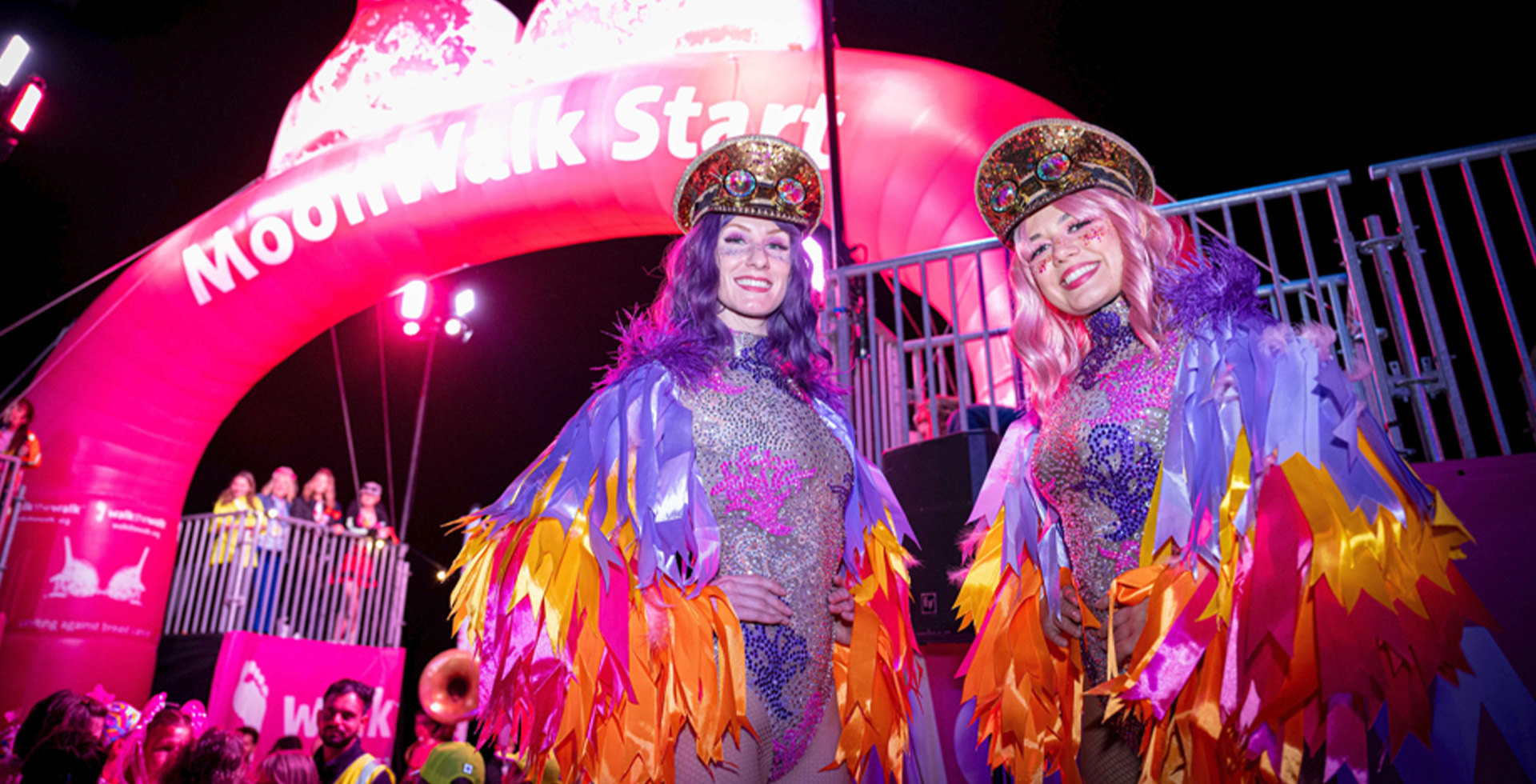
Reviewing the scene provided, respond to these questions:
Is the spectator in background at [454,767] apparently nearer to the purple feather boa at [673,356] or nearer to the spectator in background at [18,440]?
the purple feather boa at [673,356]

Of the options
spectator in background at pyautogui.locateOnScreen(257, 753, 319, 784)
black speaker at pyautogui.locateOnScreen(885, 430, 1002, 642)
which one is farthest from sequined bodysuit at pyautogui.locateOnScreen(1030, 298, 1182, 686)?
spectator in background at pyautogui.locateOnScreen(257, 753, 319, 784)

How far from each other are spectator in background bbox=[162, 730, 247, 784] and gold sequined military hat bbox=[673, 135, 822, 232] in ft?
8.65

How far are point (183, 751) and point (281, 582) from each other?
4.95 meters

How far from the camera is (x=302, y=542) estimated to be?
7945 millimetres

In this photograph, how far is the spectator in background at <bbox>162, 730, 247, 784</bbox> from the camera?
317 cm

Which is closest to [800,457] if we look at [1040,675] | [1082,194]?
[1040,675]

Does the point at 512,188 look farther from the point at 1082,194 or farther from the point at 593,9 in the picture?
the point at 1082,194

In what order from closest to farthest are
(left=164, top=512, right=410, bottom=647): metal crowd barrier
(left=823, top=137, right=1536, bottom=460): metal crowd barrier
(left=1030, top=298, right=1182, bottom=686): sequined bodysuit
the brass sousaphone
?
(left=1030, top=298, right=1182, bottom=686): sequined bodysuit → (left=823, top=137, right=1536, bottom=460): metal crowd barrier → the brass sousaphone → (left=164, top=512, right=410, bottom=647): metal crowd barrier

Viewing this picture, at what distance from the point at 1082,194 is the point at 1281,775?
3.38ft

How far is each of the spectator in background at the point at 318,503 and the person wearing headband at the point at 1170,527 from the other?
25.3 ft

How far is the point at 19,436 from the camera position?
239 inches

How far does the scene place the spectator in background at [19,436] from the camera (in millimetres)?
5992

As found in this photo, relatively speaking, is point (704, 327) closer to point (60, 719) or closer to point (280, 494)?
point (60, 719)

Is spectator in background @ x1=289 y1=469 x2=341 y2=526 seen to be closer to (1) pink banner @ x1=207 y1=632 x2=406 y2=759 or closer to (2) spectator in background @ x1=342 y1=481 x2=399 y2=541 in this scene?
(2) spectator in background @ x1=342 y1=481 x2=399 y2=541
